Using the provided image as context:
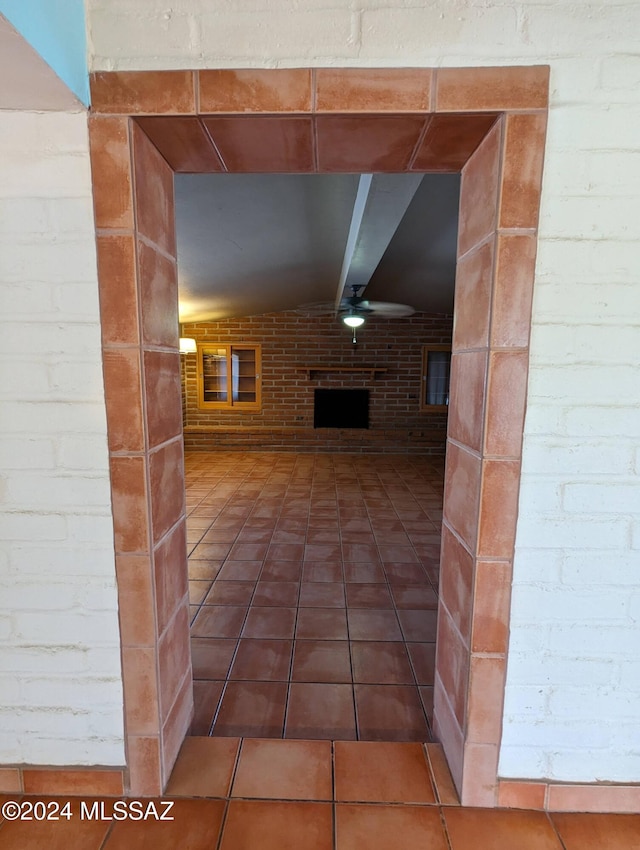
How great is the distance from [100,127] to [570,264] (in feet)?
3.15

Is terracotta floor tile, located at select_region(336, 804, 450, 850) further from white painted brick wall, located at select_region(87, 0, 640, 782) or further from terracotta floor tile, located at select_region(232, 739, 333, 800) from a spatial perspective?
white painted brick wall, located at select_region(87, 0, 640, 782)

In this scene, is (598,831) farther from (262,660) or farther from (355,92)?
(355,92)

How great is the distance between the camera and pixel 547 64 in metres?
0.81

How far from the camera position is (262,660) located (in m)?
1.65

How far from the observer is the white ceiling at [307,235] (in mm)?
1969

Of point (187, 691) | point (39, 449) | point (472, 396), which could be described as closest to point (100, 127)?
point (39, 449)

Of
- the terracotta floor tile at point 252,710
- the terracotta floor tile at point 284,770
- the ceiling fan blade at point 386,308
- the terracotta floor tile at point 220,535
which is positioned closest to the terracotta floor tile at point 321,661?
the terracotta floor tile at point 252,710

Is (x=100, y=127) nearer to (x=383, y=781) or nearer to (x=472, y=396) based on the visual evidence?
(x=472, y=396)

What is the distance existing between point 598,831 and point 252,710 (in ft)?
3.09

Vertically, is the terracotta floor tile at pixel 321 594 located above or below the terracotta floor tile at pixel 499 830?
below

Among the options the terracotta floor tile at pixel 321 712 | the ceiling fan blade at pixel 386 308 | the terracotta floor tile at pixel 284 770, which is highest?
the ceiling fan blade at pixel 386 308

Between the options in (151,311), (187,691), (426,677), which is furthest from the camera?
(426,677)

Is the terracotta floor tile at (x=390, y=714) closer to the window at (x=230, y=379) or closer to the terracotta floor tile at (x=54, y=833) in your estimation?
the terracotta floor tile at (x=54, y=833)

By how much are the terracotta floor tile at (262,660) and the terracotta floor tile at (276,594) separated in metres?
0.30
